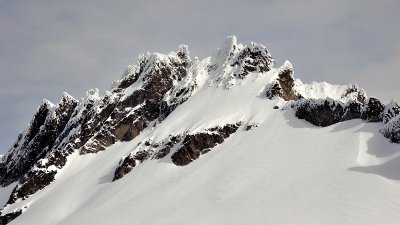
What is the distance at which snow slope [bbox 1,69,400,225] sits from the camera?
198 ft

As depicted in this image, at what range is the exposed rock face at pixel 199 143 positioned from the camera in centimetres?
8750

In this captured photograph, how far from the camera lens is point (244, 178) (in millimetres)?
73125

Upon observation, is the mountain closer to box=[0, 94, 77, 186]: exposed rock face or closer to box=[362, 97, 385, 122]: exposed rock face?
box=[362, 97, 385, 122]: exposed rock face

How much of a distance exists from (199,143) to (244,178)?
17.0 metres

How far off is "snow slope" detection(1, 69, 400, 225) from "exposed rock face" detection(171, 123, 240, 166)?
142 cm

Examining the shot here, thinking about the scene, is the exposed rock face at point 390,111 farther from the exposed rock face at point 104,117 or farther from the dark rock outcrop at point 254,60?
the exposed rock face at point 104,117

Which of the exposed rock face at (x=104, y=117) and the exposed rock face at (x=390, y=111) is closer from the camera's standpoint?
the exposed rock face at (x=390, y=111)

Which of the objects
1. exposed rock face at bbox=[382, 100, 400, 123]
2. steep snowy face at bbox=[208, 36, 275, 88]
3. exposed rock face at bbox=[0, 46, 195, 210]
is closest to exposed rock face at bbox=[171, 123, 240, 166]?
steep snowy face at bbox=[208, 36, 275, 88]

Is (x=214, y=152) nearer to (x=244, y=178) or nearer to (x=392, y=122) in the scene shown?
(x=244, y=178)

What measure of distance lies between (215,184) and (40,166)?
51.0 m

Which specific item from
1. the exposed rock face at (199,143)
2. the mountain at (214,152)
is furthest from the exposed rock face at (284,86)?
the exposed rock face at (199,143)

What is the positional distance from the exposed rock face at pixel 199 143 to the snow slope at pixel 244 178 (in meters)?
1.42

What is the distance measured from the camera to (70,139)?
119 m

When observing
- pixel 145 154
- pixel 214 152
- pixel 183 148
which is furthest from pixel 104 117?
pixel 214 152
